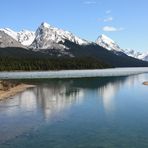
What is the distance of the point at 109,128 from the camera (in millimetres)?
48750

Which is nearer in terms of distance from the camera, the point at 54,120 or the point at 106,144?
the point at 106,144

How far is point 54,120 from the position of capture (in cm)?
5606

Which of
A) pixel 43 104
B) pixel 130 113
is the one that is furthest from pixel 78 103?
pixel 130 113

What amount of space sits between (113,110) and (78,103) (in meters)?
13.4

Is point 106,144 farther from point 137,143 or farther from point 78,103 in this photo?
point 78,103

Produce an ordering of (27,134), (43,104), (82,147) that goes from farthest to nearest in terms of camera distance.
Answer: (43,104)
(27,134)
(82,147)

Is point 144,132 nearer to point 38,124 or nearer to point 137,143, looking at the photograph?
point 137,143

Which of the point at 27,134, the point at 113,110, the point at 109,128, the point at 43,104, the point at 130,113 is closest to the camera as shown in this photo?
the point at 27,134

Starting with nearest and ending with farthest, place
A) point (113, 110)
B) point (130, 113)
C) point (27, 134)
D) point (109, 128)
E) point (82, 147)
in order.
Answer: point (82, 147) → point (27, 134) → point (109, 128) → point (130, 113) → point (113, 110)

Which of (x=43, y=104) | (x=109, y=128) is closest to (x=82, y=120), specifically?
(x=109, y=128)

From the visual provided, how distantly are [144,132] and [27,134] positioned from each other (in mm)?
15598

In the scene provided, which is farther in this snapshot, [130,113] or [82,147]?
[130,113]

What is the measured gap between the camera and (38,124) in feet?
174

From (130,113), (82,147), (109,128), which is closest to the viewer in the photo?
(82,147)
